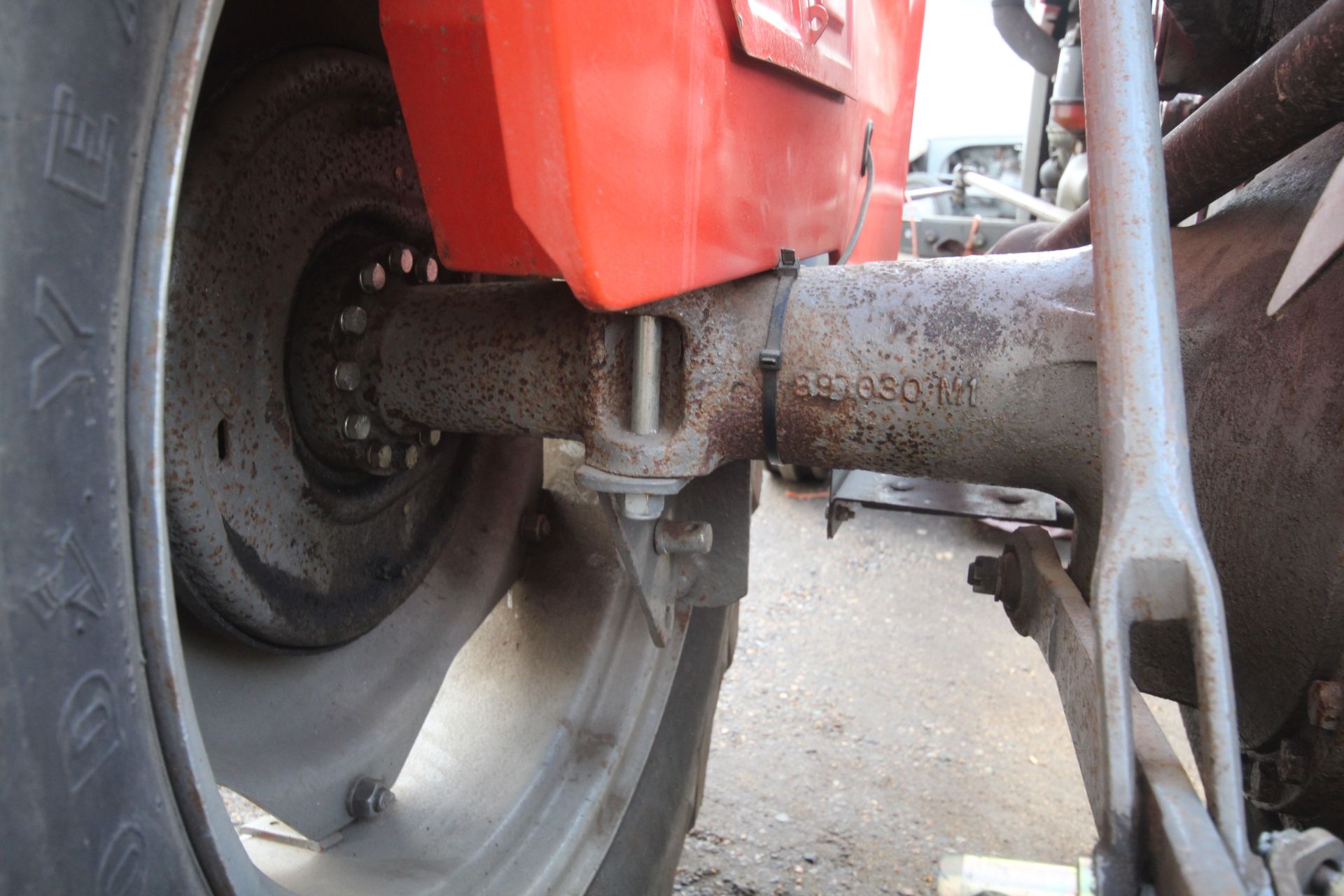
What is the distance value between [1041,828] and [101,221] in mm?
1846

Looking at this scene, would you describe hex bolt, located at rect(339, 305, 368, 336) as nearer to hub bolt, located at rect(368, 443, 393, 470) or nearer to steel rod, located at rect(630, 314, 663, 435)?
hub bolt, located at rect(368, 443, 393, 470)

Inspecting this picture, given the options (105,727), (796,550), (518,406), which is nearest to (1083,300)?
(518,406)

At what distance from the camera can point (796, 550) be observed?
10.5ft

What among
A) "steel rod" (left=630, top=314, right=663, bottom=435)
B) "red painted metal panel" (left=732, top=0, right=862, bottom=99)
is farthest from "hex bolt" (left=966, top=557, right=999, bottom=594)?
"red painted metal panel" (left=732, top=0, right=862, bottom=99)

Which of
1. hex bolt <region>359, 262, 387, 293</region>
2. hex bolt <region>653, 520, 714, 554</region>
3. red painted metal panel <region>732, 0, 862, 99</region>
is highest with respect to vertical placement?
red painted metal panel <region>732, 0, 862, 99</region>

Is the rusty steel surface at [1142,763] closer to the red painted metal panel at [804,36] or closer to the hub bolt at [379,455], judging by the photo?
the red painted metal panel at [804,36]

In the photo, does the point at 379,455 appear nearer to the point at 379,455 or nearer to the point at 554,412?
the point at 379,455

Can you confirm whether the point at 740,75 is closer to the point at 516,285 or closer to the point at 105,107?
the point at 516,285

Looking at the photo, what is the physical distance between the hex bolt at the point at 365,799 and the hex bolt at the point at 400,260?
1.88ft

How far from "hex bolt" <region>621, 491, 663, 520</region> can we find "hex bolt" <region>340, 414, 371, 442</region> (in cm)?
28

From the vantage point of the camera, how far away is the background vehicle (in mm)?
456

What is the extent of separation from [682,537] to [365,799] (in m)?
0.46

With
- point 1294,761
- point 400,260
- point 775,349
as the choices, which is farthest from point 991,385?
point 400,260

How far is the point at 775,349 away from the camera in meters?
0.92
